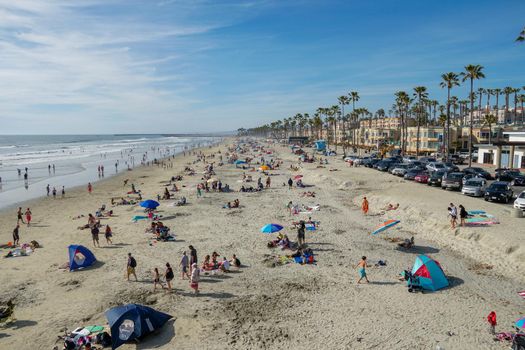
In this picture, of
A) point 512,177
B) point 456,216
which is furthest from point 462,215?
point 512,177

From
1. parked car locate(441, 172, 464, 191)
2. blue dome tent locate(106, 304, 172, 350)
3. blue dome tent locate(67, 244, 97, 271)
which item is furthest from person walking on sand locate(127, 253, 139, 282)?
parked car locate(441, 172, 464, 191)

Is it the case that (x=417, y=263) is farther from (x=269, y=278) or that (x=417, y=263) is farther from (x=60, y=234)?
(x=60, y=234)

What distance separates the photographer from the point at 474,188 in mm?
28094

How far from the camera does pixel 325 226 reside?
23.3 m

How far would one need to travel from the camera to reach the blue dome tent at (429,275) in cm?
1377

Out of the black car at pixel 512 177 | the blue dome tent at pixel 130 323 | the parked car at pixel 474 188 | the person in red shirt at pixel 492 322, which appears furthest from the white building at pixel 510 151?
the blue dome tent at pixel 130 323

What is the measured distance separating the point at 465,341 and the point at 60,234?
22.4 meters

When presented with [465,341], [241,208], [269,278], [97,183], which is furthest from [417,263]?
[97,183]

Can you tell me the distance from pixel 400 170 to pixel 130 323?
36.6m

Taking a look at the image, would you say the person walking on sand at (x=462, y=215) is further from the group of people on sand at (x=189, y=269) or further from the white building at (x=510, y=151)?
the white building at (x=510, y=151)

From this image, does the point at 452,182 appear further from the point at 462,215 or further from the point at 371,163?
the point at 371,163

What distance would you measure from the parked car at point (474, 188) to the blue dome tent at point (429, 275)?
54.4 feet

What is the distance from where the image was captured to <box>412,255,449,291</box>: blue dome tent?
13771 millimetres

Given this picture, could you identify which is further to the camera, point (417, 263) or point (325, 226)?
point (325, 226)
